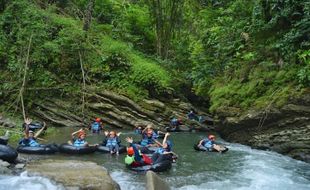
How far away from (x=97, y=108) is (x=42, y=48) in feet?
15.5

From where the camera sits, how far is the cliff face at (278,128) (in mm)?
15606

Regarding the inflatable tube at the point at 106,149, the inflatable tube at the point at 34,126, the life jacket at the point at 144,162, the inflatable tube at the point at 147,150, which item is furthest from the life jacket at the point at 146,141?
the inflatable tube at the point at 34,126

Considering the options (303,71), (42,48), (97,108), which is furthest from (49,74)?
(303,71)

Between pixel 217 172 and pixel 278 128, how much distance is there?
13.0ft

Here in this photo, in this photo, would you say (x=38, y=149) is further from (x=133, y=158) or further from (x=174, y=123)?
(x=174, y=123)

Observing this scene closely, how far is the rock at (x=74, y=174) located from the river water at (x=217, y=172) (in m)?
0.31

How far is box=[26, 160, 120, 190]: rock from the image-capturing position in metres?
10.7

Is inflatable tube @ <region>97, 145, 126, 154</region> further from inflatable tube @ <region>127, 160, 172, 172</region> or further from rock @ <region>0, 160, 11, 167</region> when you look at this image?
rock @ <region>0, 160, 11, 167</region>

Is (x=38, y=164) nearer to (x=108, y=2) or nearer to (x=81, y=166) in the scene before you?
(x=81, y=166)

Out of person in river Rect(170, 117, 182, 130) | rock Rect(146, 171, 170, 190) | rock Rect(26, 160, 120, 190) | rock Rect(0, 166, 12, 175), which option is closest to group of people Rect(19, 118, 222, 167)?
rock Rect(26, 160, 120, 190)

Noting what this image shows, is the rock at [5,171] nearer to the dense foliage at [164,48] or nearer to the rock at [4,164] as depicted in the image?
the rock at [4,164]

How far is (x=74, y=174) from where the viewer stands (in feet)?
37.4

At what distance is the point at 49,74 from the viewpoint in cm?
2552

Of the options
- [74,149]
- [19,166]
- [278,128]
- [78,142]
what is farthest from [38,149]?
[278,128]
